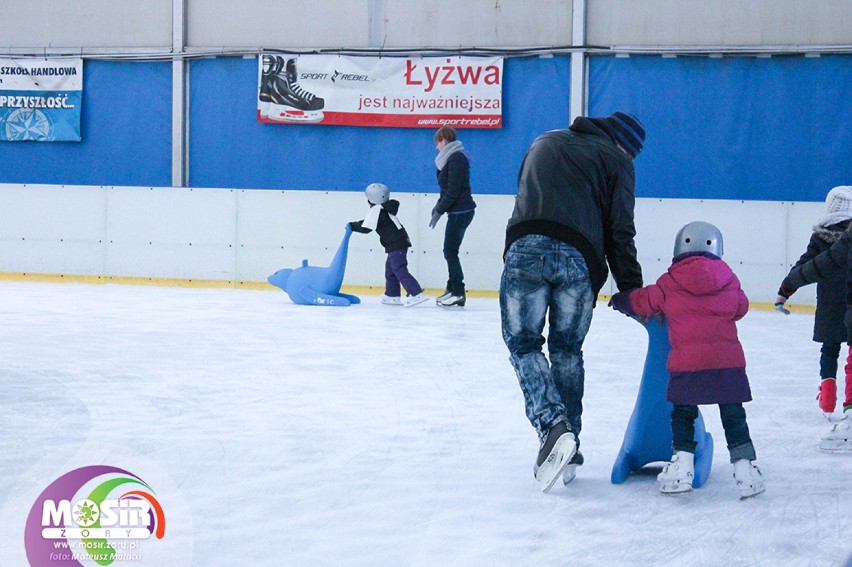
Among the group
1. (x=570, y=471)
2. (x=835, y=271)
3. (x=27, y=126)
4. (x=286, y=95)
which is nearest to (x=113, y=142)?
(x=27, y=126)

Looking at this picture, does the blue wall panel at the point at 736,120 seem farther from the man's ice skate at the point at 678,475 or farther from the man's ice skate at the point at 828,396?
the man's ice skate at the point at 678,475

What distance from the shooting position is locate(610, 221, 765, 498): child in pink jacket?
3246 millimetres

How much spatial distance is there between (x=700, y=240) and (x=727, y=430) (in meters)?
0.54

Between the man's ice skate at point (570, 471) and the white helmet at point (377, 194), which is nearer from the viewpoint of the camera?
the man's ice skate at point (570, 471)

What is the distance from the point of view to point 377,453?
3785 millimetres

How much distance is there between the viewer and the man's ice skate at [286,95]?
522 inches

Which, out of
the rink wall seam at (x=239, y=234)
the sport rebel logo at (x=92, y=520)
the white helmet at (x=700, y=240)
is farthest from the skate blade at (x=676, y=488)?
the rink wall seam at (x=239, y=234)

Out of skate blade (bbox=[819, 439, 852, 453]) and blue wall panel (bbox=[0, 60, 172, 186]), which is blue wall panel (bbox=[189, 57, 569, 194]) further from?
skate blade (bbox=[819, 439, 852, 453])

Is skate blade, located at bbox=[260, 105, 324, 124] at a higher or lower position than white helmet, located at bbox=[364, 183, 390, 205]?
higher

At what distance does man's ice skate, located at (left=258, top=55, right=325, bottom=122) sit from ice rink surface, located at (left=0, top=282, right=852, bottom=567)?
641 cm

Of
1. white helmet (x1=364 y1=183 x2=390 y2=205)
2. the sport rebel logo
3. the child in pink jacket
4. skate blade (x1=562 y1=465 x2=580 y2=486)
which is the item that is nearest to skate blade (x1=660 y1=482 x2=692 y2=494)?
the child in pink jacket

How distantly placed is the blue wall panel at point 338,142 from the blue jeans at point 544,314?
9391 millimetres

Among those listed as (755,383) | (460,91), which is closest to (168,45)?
(460,91)

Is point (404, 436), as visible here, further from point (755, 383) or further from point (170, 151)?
point (170, 151)
